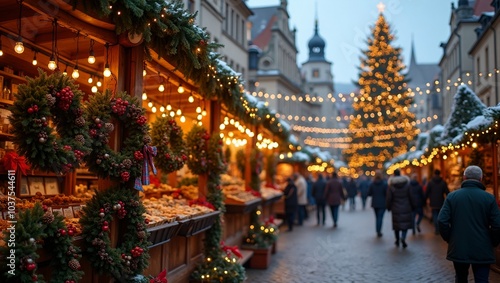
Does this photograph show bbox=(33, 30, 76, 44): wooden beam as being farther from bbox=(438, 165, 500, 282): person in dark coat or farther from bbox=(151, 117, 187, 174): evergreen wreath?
bbox=(438, 165, 500, 282): person in dark coat

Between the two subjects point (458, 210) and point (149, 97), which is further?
point (149, 97)

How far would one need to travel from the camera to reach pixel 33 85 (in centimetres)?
517

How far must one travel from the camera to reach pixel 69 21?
19.8ft

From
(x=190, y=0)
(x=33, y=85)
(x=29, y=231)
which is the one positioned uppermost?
(x=190, y=0)

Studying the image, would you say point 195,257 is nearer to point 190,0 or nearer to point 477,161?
point 477,161

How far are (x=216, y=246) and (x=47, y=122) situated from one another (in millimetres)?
6059

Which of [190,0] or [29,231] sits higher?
[190,0]

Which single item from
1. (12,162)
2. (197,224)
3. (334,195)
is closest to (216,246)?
(197,224)

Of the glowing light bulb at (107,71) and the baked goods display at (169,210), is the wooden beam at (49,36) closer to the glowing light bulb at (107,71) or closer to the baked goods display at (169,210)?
the glowing light bulb at (107,71)

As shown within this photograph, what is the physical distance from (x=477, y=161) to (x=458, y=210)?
838cm

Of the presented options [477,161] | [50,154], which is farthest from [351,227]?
[50,154]

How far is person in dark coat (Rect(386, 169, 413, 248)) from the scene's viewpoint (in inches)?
622

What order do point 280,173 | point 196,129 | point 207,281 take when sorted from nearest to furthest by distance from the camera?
point 207,281, point 196,129, point 280,173

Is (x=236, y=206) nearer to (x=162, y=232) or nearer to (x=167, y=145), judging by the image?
(x=167, y=145)
